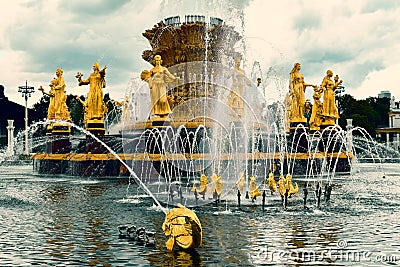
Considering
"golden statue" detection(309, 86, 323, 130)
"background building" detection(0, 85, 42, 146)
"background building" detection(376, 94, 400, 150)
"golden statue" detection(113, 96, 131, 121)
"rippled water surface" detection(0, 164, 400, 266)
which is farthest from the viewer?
"background building" detection(376, 94, 400, 150)

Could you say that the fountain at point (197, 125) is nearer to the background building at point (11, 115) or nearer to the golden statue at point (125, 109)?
the golden statue at point (125, 109)

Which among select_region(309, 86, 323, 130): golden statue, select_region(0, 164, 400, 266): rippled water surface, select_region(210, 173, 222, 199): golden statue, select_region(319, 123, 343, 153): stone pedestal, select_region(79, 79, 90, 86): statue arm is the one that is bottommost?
select_region(0, 164, 400, 266): rippled water surface

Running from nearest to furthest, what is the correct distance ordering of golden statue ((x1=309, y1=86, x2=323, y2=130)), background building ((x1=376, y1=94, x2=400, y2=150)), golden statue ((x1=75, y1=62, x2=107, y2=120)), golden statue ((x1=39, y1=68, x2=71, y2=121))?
golden statue ((x1=75, y1=62, x2=107, y2=120)), golden statue ((x1=39, y1=68, x2=71, y2=121)), golden statue ((x1=309, y1=86, x2=323, y2=130)), background building ((x1=376, y1=94, x2=400, y2=150))

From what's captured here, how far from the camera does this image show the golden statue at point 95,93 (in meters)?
23.0

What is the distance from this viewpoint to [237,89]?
83.0 feet

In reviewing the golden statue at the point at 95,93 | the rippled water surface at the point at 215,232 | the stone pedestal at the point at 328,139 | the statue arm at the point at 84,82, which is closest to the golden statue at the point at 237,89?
the stone pedestal at the point at 328,139

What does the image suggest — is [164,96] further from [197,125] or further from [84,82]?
[84,82]

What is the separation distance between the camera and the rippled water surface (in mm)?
6859

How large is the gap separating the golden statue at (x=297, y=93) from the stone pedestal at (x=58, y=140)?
1077 cm

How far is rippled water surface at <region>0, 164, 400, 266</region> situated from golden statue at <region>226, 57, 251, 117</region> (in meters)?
11.8

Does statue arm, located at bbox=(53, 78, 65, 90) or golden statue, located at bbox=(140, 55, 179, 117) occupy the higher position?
statue arm, located at bbox=(53, 78, 65, 90)

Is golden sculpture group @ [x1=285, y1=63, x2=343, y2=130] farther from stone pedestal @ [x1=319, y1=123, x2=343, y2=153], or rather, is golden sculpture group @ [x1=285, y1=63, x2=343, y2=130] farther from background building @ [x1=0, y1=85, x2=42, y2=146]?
background building @ [x1=0, y1=85, x2=42, y2=146]

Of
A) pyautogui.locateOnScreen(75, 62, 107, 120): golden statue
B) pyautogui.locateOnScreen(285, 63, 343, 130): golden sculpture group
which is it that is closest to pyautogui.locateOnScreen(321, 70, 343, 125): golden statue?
pyautogui.locateOnScreen(285, 63, 343, 130): golden sculpture group

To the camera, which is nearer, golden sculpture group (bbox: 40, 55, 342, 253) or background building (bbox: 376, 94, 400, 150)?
golden sculpture group (bbox: 40, 55, 342, 253)
